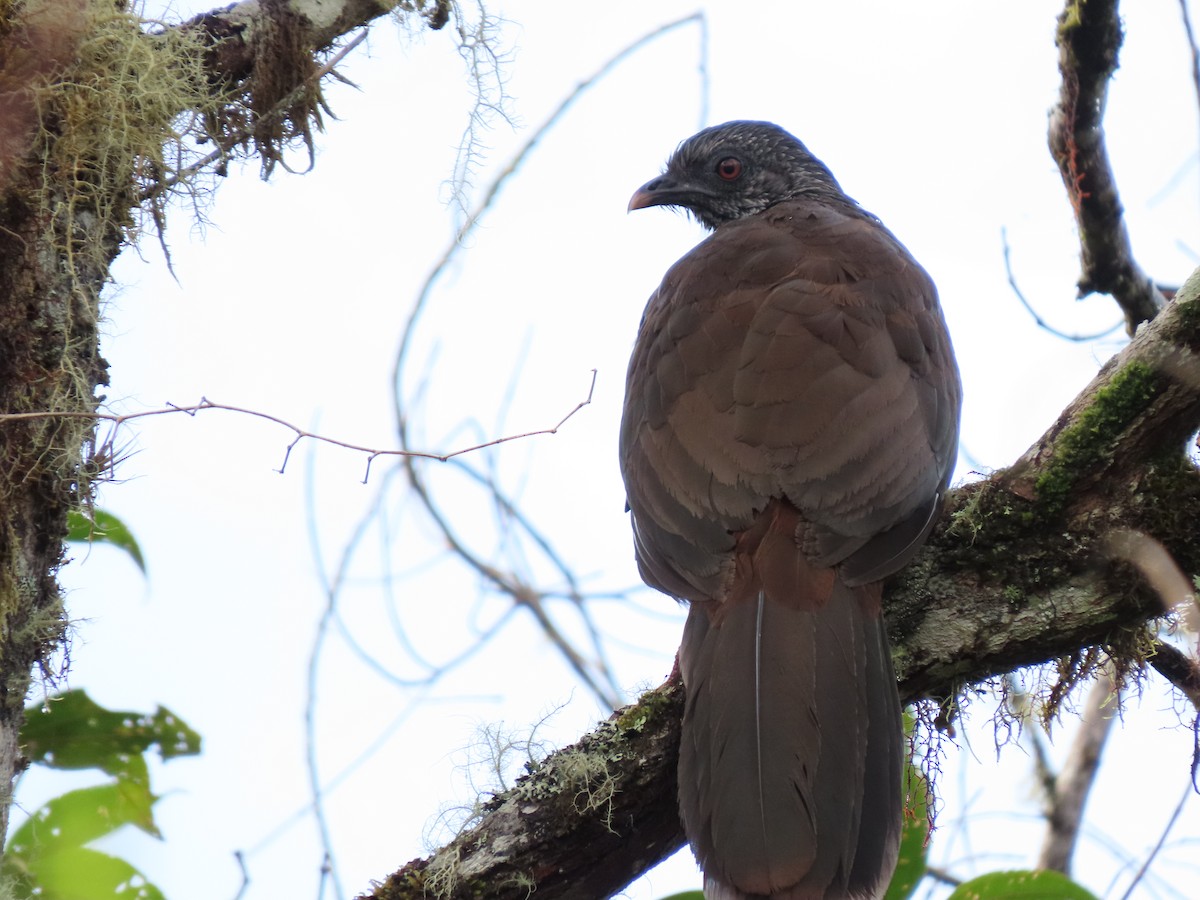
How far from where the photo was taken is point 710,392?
11.8 feet

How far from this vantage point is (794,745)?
2.82 metres

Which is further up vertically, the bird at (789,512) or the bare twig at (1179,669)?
the bird at (789,512)

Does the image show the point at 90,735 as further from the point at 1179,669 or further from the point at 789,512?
the point at 1179,669

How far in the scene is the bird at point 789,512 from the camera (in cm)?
273

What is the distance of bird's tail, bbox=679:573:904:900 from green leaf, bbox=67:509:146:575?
137cm

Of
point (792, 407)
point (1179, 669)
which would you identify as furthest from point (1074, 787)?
point (792, 407)

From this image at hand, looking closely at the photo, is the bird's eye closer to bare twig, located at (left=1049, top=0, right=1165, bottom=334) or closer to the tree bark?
bare twig, located at (left=1049, top=0, right=1165, bottom=334)

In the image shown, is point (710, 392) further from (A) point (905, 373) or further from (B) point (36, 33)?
(B) point (36, 33)

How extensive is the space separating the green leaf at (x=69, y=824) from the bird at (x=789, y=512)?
51.3 inches

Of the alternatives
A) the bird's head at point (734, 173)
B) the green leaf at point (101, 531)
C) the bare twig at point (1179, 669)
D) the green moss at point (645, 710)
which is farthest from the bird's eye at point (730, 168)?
the green leaf at point (101, 531)

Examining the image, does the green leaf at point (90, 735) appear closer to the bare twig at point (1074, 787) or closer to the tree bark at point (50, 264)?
the tree bark at point (50, 264)

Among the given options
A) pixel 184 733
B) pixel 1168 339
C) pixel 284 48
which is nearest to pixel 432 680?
pixel 184 733

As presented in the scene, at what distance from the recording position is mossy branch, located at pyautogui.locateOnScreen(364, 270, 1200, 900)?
2.79 metres

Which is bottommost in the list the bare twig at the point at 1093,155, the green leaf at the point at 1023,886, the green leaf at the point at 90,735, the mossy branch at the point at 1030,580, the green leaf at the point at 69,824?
the green leaf at the point at 1023,886
